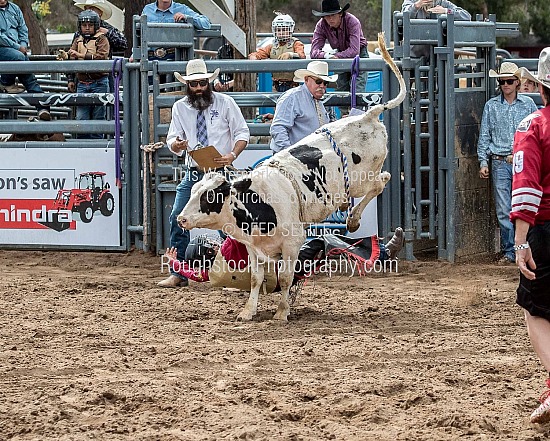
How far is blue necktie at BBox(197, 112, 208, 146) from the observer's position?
8.80 meters

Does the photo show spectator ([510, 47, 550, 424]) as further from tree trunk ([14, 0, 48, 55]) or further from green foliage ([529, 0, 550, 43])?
green foliage ([529, 0, 550, 43])

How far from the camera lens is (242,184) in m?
7.48

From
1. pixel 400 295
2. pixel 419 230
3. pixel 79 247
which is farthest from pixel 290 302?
pixel 79 247

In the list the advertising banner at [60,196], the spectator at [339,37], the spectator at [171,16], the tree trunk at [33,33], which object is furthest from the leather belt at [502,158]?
the tree trunk at [33,33]

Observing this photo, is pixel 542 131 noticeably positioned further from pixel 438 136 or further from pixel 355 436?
pixel 438 136

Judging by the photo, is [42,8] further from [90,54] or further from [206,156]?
[206,156]

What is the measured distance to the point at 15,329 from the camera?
24.0ft

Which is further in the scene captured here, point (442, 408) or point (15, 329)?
point (15, 329)

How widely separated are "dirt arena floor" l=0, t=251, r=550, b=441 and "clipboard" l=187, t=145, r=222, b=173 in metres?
1.08

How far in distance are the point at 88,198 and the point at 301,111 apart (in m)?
2.95

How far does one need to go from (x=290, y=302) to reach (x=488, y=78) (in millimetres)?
3945

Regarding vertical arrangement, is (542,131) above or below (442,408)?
above

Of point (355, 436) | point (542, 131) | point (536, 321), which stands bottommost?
point (355, 436)

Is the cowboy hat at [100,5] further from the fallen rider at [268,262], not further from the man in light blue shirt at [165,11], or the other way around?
the fallen rider at [268,262]
